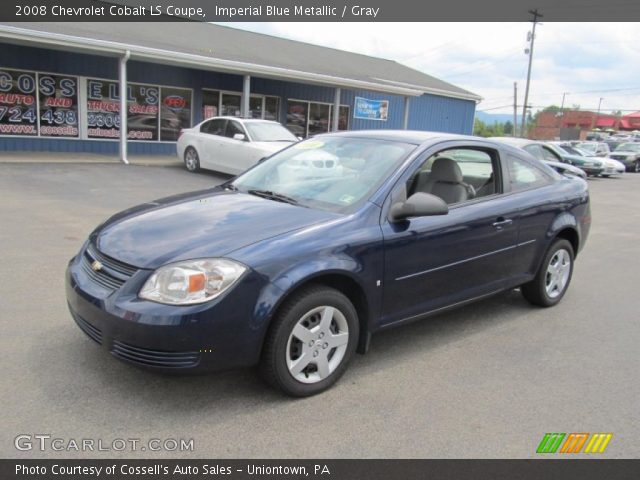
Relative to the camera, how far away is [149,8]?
20.8m

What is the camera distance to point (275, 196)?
3.94 m

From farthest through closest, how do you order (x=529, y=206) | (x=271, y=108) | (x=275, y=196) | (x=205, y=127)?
(x=271, y=108)
(x=205, y=127)
(x=529, y=206)
(x=275, y=196)

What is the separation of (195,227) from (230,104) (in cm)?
1741

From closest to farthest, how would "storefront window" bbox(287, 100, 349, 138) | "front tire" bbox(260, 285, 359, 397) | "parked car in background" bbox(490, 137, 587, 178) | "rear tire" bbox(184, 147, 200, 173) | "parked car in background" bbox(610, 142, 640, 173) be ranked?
"front tire" bbox(260, 285, 359, 397) → "parked car in background" bbox(490, 137, 587, 178) → "rear tire" bbox(184, 147, 200, 173) → "storefront window" bbox(287, 100, 349, 138) → "parked car in background" bbox(610, 142, 640, 173)

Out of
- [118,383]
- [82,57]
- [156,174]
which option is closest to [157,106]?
[82,57]

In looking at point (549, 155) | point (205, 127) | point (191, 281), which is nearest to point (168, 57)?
point (205, 127)

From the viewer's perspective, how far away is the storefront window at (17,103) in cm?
1498

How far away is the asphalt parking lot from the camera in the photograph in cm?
286

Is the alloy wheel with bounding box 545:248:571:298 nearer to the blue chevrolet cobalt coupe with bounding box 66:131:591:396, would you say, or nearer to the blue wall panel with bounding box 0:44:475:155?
the blue chevrolet cobalt coupe with bounding box 66:131:591:396

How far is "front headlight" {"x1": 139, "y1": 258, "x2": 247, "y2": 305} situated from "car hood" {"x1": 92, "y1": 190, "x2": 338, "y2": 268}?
0.22ft

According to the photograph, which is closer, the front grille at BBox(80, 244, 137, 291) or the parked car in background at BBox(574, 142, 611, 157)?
the front grille at BBox(80, 244, 137, 291)

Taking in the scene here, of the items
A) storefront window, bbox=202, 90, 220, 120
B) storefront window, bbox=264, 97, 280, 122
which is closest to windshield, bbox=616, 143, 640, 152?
storefront window, bbox=264, 97, 280, 122

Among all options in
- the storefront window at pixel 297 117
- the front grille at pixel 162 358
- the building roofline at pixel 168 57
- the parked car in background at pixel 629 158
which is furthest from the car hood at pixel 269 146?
the parked car in background at pixel 629 158

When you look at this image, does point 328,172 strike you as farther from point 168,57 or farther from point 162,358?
point 168,57
